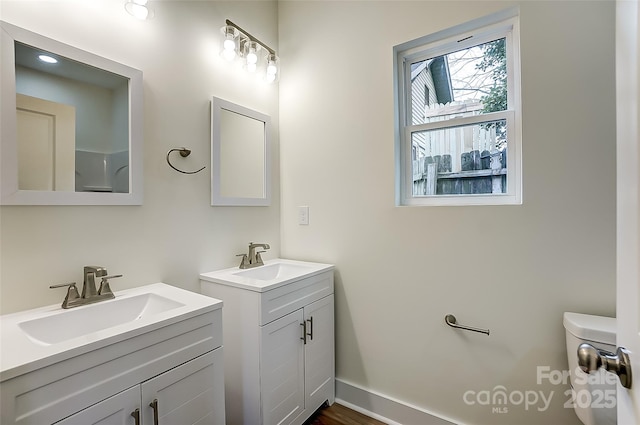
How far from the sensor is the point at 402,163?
1.76 m

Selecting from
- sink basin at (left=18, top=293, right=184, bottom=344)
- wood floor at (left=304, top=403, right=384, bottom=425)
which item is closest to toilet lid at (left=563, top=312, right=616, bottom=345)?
wood floor at (left=304, top=403, right=384, bottom=425)

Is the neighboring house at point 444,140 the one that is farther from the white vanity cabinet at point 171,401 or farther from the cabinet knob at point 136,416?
the cabinet knob at point 136,416

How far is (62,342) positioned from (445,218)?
5.22 ft

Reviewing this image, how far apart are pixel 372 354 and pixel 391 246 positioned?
681mm

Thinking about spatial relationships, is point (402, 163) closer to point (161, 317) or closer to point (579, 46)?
point (579, 46)

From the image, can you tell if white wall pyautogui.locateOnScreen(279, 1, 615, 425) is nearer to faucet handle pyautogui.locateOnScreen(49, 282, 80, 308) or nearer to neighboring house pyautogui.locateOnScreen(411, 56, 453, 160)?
neighboring house pyautogui.locateOnScreen(411, 56, 453, 160)

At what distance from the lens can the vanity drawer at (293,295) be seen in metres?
1.37

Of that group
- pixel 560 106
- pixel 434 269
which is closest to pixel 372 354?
pixel 434 269

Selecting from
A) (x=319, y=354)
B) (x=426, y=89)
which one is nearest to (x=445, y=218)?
(x=426, y=89)

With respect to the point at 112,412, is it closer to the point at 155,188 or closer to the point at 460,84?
the point at 155,188

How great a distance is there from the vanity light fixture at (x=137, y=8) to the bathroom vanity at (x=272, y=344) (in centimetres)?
128

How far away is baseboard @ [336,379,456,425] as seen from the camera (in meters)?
1.58

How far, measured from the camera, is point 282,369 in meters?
1.46

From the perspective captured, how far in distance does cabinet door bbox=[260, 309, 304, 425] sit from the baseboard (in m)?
0.39
